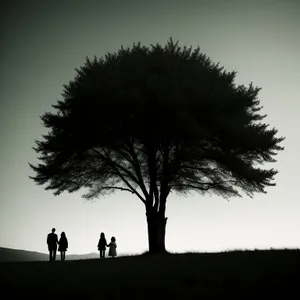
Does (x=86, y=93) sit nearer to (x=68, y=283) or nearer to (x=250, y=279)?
(x=68, y=283)

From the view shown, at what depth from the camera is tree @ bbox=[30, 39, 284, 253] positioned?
21719 mm

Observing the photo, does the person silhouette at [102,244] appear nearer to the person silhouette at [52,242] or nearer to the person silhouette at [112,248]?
the person silhouette at [112,248]

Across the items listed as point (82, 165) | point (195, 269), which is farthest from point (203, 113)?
point (195, 269)

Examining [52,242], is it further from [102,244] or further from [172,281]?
[172,281]

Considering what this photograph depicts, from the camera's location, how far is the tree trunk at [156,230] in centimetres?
2275

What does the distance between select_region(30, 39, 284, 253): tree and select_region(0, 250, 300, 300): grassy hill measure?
952cm

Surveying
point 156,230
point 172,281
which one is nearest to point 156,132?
point 156,230

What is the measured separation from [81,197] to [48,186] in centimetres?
217

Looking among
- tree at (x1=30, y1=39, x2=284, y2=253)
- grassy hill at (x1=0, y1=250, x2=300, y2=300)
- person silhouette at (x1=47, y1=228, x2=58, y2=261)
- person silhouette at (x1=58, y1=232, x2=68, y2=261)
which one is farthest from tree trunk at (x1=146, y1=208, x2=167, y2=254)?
grassy hill at (x1=0, y1=250, x2=300, y2=300)

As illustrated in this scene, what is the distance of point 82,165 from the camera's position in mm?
23672

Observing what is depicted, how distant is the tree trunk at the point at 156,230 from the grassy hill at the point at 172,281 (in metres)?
9.03

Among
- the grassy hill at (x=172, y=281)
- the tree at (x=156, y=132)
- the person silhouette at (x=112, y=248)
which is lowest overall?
the grassy hill at (x=172, y=281)

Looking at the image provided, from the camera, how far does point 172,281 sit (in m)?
10.9

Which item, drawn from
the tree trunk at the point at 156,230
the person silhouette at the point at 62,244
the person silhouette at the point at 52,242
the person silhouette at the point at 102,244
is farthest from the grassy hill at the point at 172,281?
the person silhouette at the point at 102,244
